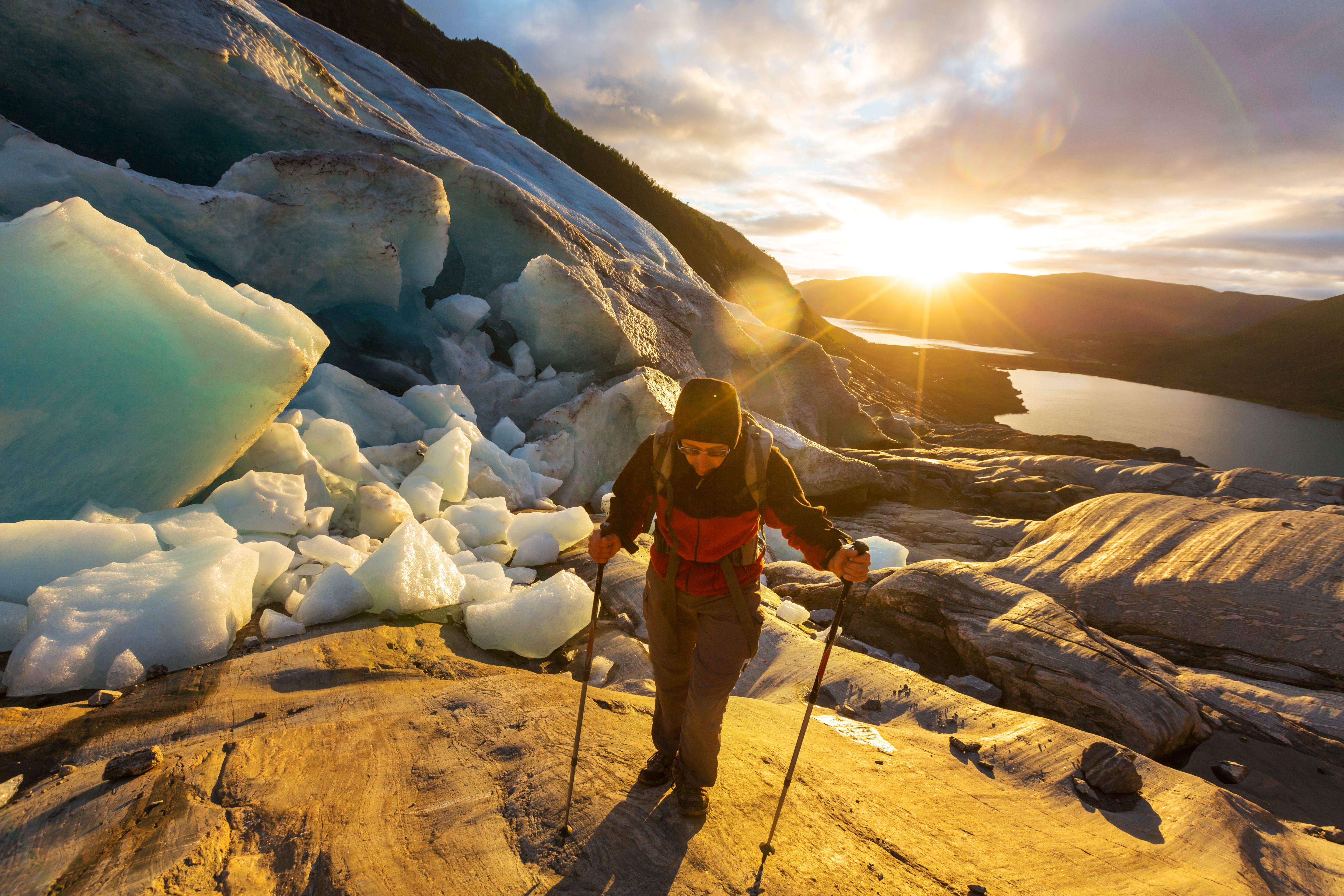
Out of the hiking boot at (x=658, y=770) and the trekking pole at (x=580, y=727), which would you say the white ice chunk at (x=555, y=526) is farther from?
the hiking boot at (x=658, y=770)

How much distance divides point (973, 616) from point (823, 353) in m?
14.6

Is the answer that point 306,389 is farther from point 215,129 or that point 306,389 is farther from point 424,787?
point 424,787

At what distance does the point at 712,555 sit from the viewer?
2590 millimetres

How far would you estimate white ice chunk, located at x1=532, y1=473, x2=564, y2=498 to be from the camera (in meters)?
7.55

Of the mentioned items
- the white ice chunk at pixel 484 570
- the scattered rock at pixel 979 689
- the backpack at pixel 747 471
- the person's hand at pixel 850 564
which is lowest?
the white ice chunk at pixel 484 570

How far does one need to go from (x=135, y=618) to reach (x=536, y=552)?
301cm

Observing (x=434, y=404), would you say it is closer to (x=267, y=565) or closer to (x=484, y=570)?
(x=484, y=570)

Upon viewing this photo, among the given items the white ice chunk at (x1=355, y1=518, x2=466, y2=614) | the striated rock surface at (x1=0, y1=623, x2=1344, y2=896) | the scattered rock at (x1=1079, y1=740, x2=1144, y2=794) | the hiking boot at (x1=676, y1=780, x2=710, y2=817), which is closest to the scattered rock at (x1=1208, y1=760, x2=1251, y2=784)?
the striated rock surface at (x1=0, y1=623, x2=1344, y2=896)

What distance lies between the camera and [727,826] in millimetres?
2492

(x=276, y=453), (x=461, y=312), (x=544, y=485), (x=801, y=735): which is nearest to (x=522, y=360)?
(x=461, y=312)

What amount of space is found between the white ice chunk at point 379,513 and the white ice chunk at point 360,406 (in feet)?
4.84

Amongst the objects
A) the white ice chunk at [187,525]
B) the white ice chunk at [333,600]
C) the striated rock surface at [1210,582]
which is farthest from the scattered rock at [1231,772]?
the white ice chunk at [187,525]

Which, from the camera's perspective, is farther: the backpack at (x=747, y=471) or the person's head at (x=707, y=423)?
the backpack at (x=747, y=471)

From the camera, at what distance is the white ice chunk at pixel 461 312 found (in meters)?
9.42
